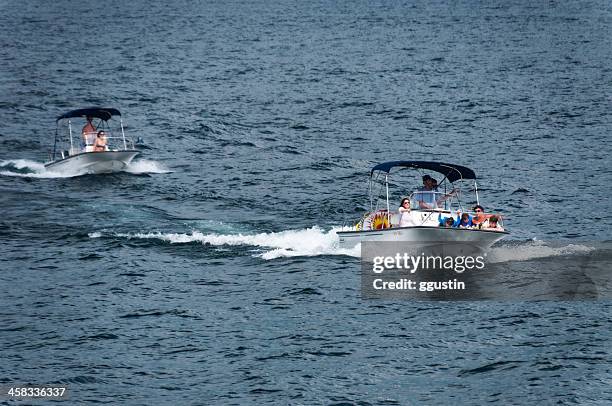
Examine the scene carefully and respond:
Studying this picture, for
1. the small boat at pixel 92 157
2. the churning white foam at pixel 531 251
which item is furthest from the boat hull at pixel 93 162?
the churning white foam at pixel 531 251

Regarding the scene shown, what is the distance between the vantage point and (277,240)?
179 ft

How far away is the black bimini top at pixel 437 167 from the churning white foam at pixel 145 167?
2342cm

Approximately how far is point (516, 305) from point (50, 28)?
117 meters

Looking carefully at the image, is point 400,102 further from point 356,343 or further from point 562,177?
point 356,343

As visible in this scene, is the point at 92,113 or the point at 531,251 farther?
the point at 92,113

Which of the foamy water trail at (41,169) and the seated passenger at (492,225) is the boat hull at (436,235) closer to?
the seated passenger at (492,225)

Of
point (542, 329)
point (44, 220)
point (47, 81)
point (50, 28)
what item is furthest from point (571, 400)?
point (50, 28)

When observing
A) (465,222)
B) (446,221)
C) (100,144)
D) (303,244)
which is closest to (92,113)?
(100,144)

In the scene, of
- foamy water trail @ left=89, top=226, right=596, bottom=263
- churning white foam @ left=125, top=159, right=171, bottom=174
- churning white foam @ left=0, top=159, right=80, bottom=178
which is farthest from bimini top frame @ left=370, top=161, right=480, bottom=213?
churning white foam @ left=0, top=159, right=80, bottom=178

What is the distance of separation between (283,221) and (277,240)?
153 inches

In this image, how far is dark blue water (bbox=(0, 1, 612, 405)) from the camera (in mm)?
39562

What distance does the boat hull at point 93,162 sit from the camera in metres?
68.7

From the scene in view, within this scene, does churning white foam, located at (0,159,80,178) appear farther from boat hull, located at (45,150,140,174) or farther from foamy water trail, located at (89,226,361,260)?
foamy water trail, located at (89,226,361,260)

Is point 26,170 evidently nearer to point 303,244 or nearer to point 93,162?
point 93,162
